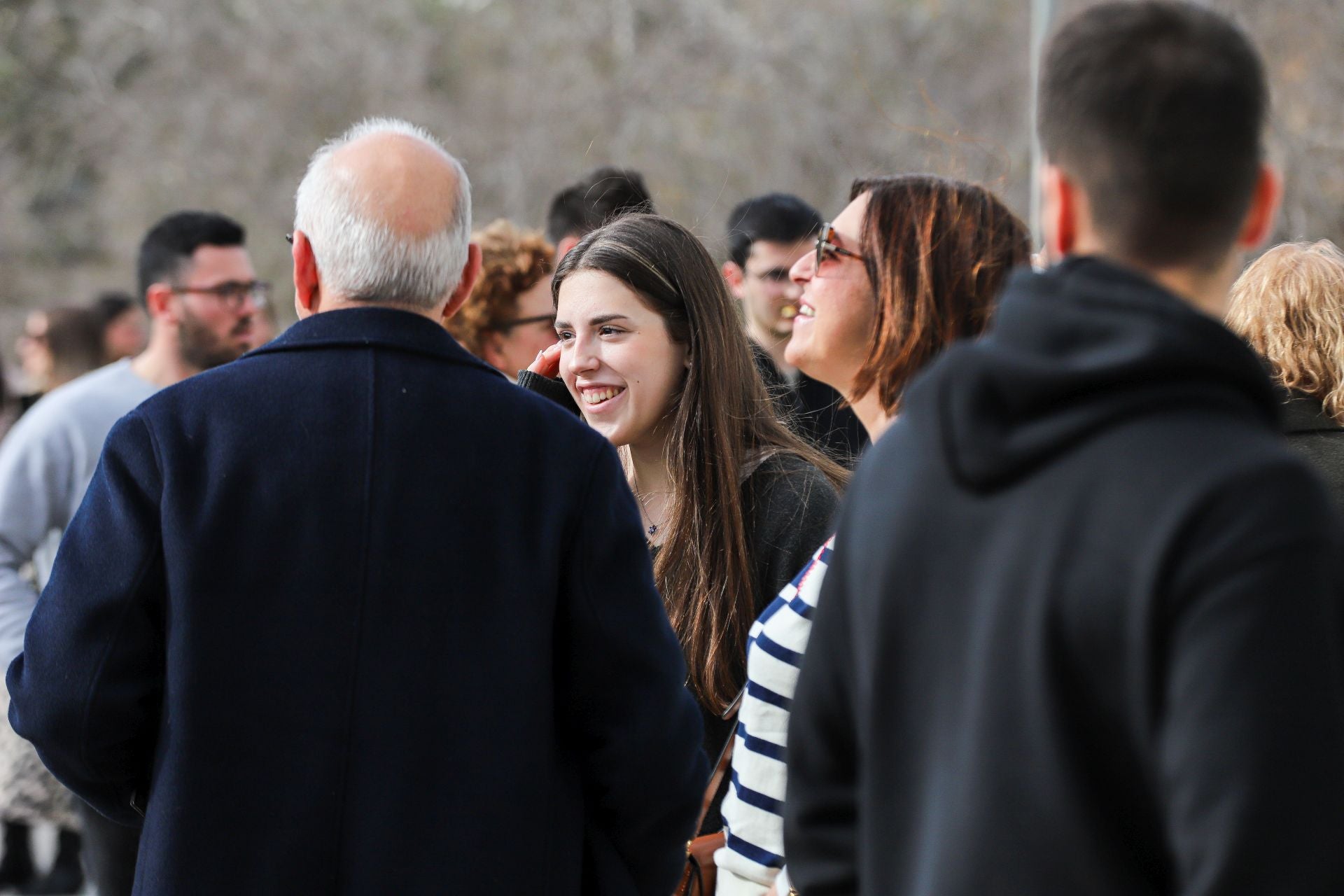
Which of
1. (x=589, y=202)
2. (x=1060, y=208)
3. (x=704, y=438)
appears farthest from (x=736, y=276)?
(x=1060, y=208)

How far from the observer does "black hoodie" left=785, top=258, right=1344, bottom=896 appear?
3.96ft

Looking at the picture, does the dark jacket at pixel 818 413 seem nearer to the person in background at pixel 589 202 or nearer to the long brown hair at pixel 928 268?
the person in background at pixel 589 202

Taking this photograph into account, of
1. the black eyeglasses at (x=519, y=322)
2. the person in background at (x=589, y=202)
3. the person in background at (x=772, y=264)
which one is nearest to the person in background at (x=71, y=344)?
the person in background at (x=589, y=202)

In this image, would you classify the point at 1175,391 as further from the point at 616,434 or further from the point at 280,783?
the point at 616,434

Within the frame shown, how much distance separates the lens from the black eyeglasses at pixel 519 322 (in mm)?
4820

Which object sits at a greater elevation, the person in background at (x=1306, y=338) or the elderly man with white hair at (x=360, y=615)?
the person in background at (x=1306, y=338)

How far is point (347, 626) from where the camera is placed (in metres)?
2.13

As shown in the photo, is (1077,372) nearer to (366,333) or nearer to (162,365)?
(366,333)

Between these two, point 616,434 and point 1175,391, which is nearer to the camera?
point 1175,391

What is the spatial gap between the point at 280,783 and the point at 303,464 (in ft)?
1.52

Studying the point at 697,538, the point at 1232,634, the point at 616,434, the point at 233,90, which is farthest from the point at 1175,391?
the point at 233,90

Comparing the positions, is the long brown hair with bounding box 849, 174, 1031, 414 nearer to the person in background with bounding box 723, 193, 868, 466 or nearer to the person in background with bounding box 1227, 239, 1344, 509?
the person in background with bounding box 1227, 239, 1344, 509

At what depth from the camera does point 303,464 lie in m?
2.16

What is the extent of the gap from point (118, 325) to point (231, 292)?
2757 millimetres
